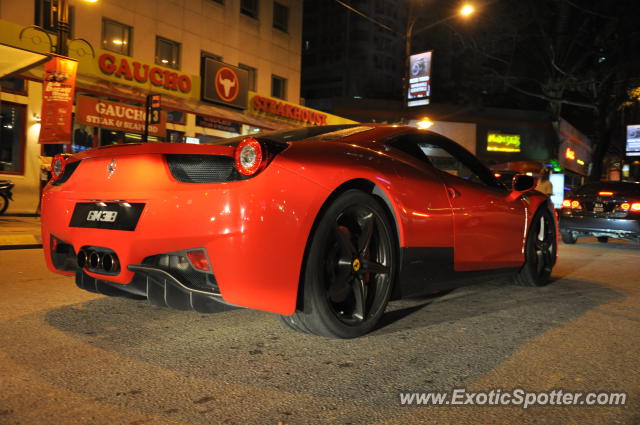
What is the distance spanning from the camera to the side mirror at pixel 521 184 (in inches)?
184

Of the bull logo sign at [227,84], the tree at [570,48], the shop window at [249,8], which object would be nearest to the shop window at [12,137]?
the bull logo sign at [227,84]

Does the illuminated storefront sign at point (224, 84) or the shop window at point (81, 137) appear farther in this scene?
the illuminated storefront sign at point (224, 84)

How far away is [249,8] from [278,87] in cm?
327

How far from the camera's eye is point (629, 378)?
8.75 ft

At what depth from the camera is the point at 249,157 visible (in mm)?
2641

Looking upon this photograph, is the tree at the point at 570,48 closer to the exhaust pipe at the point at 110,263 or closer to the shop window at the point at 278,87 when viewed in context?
the shop window at the point at 278,87

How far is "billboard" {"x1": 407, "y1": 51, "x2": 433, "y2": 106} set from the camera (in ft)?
69.7

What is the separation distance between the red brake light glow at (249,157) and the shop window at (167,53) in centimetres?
1624

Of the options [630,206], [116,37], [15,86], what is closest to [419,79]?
[116,37]

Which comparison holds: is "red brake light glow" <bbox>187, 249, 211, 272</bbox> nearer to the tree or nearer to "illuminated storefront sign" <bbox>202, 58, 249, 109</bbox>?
"illuminated storefront sign" <bbox>202, 58, 249, 109</bbox>

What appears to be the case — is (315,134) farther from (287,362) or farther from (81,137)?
(81,137)

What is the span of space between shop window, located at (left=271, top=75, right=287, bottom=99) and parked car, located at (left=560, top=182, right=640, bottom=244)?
45.2 feet

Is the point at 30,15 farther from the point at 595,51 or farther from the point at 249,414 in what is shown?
the point at 595,51

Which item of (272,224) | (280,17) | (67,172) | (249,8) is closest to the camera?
(272,224)
